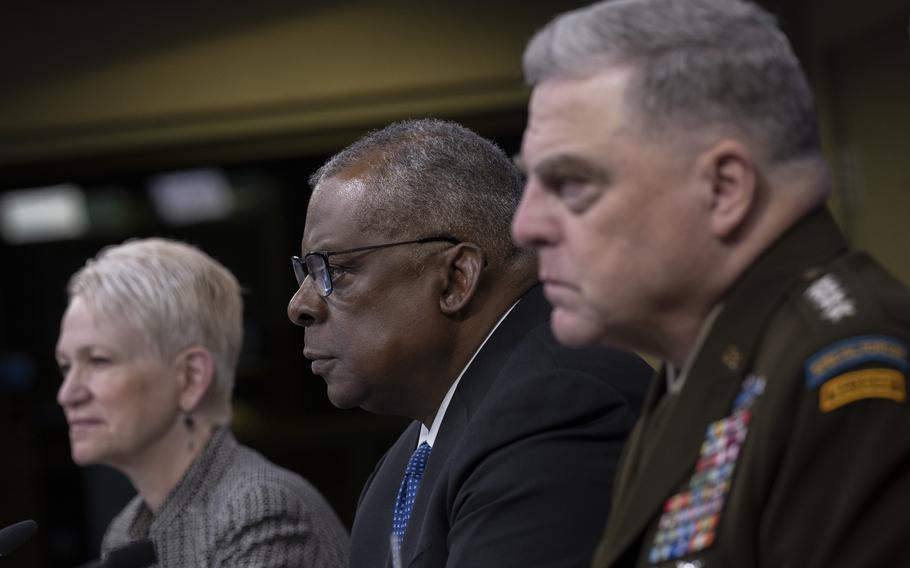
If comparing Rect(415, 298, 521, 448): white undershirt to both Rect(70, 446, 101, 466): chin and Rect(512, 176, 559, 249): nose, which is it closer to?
Rect(512, 176, 559, 249): nose

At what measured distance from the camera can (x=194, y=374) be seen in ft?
8.96

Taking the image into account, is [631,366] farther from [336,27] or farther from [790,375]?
[336,27]

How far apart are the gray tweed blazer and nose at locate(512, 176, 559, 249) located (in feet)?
4.00

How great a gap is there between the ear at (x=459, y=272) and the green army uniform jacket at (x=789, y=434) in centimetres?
77

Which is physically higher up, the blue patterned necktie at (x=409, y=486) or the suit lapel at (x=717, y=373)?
the suit lapel at (x=717, y=373)

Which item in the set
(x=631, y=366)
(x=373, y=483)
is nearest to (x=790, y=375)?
(x=631, y=366)

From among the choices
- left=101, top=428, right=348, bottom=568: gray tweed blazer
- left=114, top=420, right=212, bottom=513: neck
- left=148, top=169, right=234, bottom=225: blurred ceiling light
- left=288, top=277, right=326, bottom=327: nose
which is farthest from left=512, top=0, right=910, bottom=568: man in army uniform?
left=148, top=169, right=234, bottom=225: blurred ceiling light

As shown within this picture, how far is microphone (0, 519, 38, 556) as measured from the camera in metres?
1.84

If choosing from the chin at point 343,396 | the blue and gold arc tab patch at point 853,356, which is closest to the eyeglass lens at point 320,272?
the chin at point 343,396

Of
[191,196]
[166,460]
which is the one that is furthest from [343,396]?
[191,196]

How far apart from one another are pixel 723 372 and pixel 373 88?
12.6 feet

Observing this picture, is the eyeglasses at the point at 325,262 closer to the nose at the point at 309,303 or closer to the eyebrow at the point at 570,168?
the nose at the point at 309,303

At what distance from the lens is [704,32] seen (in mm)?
1154

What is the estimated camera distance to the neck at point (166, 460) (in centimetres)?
264
